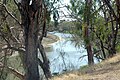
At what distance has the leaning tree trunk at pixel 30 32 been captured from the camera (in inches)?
366

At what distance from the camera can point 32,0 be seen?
927 cm

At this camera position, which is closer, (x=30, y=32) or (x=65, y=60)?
(x=30, y=32)

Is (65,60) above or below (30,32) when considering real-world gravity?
below

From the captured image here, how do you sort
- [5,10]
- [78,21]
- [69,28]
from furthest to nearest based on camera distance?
1. [69,28]
2. [78,21]
3. [5,10]

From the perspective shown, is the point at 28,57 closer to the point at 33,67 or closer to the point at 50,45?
the point at 33,67

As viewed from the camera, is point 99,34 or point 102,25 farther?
point 99,34

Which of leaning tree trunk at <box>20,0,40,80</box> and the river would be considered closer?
leaning tree trunk at <box>20,0,40,80</box>

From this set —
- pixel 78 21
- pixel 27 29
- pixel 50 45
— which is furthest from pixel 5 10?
pixel 50 45

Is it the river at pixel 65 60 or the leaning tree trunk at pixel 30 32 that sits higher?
the leaning tree trunk at pixel 30 32

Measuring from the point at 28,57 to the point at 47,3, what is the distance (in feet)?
13.2

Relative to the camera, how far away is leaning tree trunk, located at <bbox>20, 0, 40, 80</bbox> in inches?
366

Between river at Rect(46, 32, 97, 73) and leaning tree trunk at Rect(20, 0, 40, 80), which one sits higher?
leaning tree trunk at Rect(20, 0, 40, 80)

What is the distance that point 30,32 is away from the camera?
381 inches

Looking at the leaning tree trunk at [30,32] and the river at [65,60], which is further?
the river at [65,60]
